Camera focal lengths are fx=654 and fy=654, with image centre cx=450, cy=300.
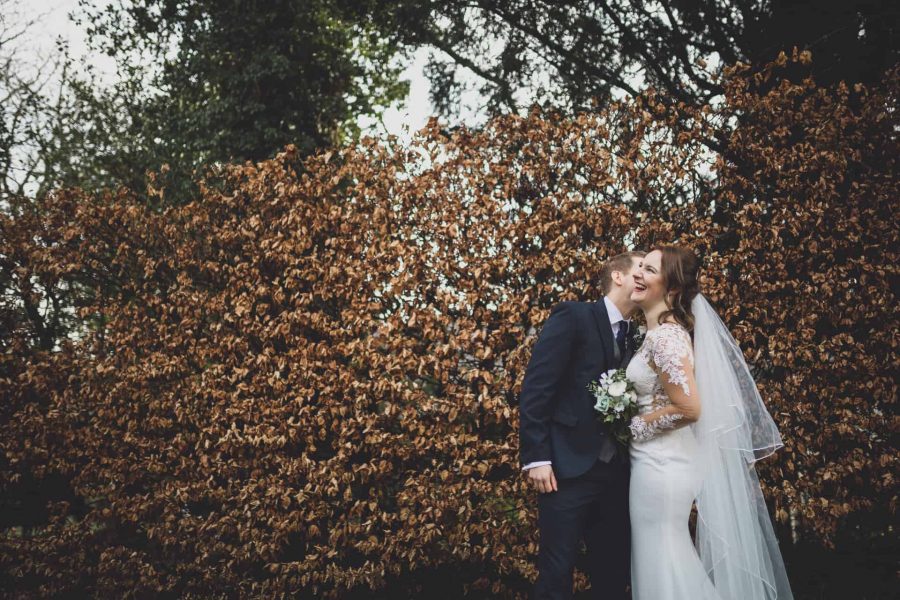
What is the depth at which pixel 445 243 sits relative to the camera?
14.8 feet

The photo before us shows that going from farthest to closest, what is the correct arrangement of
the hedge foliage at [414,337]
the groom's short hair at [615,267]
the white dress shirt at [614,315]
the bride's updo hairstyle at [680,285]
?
the hedge foliage at [414,337] < the groom's short hair at [615,267] < the white dress shirt at [614,315] < the bride's updo hairstyle at [680,285]

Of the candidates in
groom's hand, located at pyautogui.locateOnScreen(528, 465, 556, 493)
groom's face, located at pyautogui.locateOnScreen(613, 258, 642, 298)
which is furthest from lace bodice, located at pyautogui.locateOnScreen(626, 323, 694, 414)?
groom's hand, located at pyautogui.locateOnScreen(528, 465, 556, 493)

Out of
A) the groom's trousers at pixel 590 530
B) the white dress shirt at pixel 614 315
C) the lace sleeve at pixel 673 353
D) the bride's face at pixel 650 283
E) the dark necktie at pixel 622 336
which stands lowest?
the groom's trousers at pixel 590 530

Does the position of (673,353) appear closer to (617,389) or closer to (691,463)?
(617,389)

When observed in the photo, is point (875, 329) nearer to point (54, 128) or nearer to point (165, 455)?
point (165, 455)

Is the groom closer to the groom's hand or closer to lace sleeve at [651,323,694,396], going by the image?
the groom's hand

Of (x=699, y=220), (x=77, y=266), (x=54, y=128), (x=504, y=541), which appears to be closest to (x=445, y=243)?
(x=699, y=220)

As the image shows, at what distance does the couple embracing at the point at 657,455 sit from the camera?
306 cm

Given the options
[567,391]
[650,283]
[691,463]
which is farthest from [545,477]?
[650,283]

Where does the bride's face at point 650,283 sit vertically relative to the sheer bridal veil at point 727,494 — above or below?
above

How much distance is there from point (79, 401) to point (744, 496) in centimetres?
448

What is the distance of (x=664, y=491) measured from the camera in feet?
10.2

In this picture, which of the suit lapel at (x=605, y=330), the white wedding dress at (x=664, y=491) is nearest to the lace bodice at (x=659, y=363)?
the white wedding dress at (x=664, y=491)

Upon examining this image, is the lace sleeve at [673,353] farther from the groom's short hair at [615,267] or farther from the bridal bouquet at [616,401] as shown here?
the groom's short hair at [615,267]
